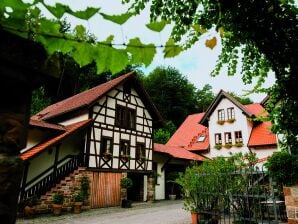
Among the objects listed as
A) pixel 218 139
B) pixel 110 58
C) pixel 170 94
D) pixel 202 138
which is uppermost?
pixel 170 94

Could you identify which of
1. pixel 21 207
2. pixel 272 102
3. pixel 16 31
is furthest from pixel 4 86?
pixel 21 207

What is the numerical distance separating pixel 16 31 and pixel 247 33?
5.64 metres

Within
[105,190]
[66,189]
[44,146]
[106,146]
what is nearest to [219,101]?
[106,146]

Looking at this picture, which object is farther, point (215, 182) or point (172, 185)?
point (172, 185)

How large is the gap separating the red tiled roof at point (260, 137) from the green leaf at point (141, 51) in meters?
22.1

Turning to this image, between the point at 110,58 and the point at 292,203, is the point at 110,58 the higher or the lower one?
the higher one

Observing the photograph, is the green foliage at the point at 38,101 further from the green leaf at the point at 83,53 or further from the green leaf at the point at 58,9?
the green leaf at the point at 58,9

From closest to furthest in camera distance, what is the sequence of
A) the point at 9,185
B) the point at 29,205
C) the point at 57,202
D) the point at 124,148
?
the point at 9,185 → the point at 29,205 → the point at 57,202 → the point at 124,148

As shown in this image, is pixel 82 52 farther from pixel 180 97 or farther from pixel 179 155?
pixel 180 97

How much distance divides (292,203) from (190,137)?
945 inches

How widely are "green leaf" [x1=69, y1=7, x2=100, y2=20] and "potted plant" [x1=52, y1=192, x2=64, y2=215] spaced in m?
12.9

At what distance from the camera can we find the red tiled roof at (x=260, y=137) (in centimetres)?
2169

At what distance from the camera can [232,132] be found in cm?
2434

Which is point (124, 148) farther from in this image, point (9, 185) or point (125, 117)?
point (9, 185)
